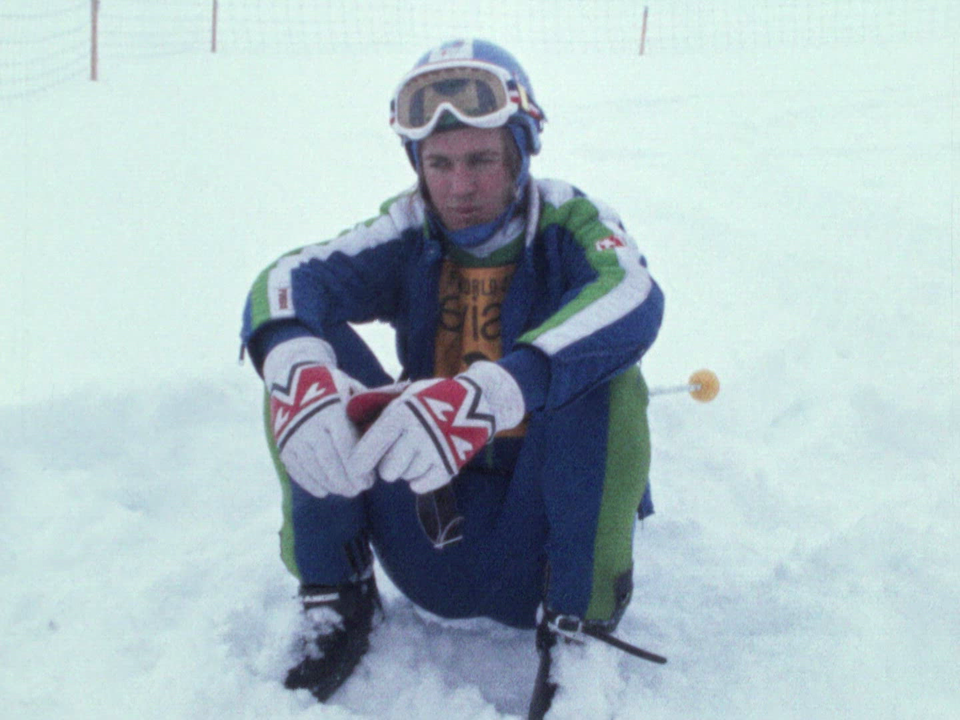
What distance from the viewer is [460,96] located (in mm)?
1598

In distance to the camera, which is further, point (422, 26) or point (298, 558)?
point (422, 26)

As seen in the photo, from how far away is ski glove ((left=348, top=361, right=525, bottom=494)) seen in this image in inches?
49.0

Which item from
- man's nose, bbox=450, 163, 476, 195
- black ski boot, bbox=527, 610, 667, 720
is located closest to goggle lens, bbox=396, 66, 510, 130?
man's nose, bbox=450, 163, 476, 195

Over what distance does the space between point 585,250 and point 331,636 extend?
913 millimetres

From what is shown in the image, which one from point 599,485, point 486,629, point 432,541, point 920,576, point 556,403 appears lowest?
point 486,629

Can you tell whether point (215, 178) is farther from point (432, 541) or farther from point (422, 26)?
point (422, 26)

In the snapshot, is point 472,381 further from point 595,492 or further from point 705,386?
point 705,386

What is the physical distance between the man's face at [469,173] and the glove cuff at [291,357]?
0.40 m

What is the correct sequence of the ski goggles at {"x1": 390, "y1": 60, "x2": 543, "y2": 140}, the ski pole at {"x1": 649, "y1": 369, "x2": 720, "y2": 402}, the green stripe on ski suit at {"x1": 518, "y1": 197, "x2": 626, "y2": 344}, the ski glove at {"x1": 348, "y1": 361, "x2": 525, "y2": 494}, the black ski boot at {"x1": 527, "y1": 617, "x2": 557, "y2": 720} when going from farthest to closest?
the ski pole at {"x1": 649, "y1": 369, "x2": 720, "y2": 402}, the ski goggles at {"x1": 390, "y1": 60, "x2": 543, "y2": 140}, the black ski boot at {"x1": 527, "y1": 617, "x2": 557, "y2": 720}, the green stripe on ski suit at {"x1": 518, "y1": 197, "x2": 626, "y2": 344}, the ski glove at {"x1": 348, "y1": 361, "x2": 525, "y2": 494}

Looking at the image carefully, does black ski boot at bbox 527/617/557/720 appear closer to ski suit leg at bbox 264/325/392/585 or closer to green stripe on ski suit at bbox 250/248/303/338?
ski suit leg at bbox 264/325/392/585

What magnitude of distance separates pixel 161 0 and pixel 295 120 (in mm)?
15718

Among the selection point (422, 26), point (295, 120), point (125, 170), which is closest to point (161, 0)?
point (422, 26)

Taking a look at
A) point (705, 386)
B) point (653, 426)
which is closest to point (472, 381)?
point (705, 386)

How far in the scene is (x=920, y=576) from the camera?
72.9 inches
